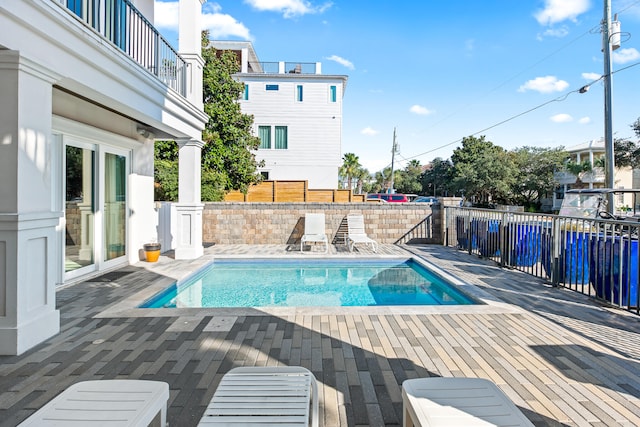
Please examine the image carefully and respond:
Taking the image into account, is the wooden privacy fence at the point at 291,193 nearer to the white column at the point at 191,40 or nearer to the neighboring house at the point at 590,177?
the white column at the point at 191,40

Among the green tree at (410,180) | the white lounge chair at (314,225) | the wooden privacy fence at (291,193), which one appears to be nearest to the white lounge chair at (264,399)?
the white lounge chair at (314,225)

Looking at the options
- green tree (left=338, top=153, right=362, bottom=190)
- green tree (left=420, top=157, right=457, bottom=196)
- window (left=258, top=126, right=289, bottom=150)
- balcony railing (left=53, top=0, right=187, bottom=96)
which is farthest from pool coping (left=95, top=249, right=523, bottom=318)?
green tree (left=420, top=157, right=457, bottom=196)

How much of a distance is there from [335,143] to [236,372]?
17.8 m

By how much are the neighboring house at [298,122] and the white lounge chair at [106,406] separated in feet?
57.8

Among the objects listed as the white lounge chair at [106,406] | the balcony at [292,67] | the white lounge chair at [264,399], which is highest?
the balcony at [292,67]

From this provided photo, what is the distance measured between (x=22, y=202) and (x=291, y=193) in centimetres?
1255

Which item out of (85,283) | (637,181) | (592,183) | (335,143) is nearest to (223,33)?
(335,143)

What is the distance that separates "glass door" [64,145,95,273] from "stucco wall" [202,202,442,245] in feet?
12.7

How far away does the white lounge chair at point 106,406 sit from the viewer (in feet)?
4.92

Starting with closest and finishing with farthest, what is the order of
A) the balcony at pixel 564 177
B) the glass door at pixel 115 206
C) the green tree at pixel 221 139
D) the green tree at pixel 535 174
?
the glass door at pixel 115 206, the green tree at pixel 221 139, the green tree at pixel 535 174, the balcony at pixel 564 177

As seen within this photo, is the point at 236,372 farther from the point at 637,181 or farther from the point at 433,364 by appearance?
the point at 637,181

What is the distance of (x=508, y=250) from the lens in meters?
6.59

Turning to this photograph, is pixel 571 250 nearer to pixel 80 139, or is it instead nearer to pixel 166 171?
pixel 80 139

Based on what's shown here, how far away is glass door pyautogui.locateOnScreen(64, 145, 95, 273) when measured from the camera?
5496 millimetres
